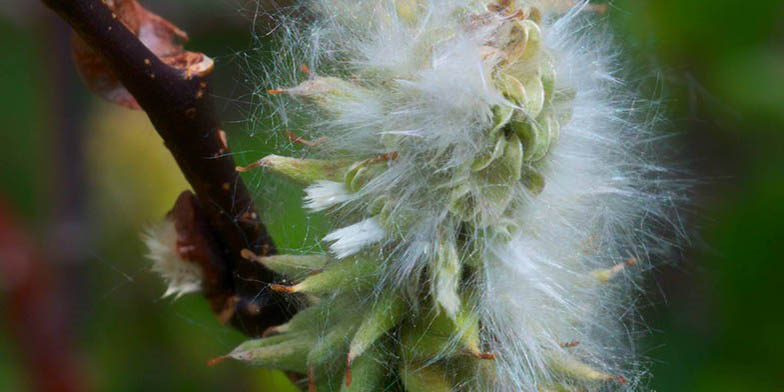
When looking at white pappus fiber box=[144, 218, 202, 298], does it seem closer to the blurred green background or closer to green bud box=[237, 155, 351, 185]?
green bud box=[237, 155, 351, 185]

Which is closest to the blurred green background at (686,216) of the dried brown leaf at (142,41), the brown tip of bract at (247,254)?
the dried brown leaf at (142,41)

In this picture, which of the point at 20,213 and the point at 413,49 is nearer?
the point at 413,49

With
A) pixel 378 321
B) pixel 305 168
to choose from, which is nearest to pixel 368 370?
pixel 378 321

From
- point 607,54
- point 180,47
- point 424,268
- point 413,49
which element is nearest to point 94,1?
point 180,47

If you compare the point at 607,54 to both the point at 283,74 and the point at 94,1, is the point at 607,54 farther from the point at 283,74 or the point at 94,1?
the point at 94,1

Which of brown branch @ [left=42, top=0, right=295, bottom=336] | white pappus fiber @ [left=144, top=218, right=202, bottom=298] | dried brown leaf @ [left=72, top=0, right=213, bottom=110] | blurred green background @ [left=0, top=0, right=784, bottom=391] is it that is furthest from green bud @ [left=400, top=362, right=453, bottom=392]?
blurred green background @ [left=0, top=0, right=784, bottom=391]

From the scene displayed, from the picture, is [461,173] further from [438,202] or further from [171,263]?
[171,263]
